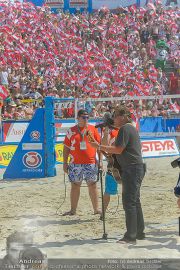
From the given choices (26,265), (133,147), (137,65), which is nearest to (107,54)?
(137,65)

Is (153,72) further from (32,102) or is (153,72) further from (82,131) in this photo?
(82,131)

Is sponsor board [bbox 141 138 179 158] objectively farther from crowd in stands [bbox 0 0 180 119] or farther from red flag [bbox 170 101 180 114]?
red flag [bbox 170 101 180 114]

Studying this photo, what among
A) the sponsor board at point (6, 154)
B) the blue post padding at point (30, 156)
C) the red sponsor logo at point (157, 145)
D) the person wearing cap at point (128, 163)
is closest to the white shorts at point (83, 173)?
the person wearing cap at point (128, 163)

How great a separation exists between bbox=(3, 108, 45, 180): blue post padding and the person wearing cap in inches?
246

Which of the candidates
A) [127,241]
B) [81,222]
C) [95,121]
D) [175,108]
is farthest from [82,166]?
[175,108]

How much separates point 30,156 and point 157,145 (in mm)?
4831

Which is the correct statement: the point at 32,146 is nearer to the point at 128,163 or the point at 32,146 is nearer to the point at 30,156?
the point at 30,156

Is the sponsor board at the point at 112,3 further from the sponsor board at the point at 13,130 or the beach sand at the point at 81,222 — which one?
the beach sand at the point at 81,222

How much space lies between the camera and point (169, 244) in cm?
670

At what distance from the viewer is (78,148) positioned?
871cm

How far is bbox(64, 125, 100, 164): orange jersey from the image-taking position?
28.4 ft

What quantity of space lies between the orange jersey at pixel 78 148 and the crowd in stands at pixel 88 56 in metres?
9.12

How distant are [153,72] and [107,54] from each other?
2.67 metres

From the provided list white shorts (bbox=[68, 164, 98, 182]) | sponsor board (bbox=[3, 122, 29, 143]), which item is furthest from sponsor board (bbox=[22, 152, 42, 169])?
white shorts (bbox=[68, 164, 98, 182])
